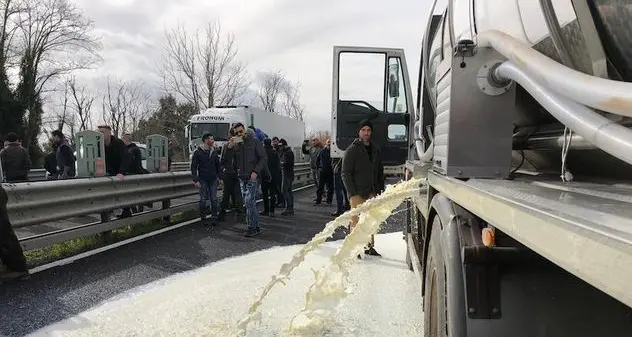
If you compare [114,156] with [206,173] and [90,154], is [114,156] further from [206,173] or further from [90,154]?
[206,173]

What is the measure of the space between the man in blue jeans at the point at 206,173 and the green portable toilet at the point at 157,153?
2435 millimetres

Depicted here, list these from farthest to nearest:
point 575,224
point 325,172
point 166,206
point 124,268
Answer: point 325,172, point 166,206, point 124,268, point 575,224

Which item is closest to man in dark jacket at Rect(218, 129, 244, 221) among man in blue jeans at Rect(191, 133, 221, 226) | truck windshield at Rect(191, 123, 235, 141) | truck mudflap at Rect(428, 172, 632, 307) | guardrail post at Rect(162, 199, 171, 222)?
man in blue jeans at Rect(191, 133, 221, 226)

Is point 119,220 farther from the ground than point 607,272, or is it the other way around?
point 607,272

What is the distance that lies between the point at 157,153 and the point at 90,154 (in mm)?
3533

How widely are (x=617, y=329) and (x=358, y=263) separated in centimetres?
480

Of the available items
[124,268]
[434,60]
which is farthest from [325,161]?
[434,60]

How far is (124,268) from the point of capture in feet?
20.2

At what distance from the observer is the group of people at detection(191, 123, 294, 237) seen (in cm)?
887

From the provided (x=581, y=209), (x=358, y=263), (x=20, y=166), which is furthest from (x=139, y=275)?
(x=20, y=166)

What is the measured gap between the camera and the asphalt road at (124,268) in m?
4.62

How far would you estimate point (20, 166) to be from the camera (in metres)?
10.8

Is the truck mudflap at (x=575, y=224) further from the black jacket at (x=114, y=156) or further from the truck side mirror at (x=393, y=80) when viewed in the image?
the black jacket at (x=114, y=156)

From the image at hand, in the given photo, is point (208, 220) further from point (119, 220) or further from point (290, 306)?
point (290, 306)
